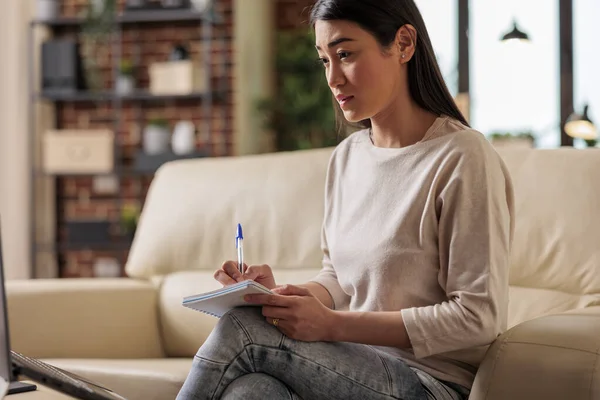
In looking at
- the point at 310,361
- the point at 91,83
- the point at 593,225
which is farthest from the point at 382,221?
the point at 91,83

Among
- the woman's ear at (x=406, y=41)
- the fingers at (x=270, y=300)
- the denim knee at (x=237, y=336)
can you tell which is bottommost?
the denim knee at (x=237, y=336)

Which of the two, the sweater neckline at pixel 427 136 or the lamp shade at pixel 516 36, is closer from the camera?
the sweater neckline at pixel 427 136

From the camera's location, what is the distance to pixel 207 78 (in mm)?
5227

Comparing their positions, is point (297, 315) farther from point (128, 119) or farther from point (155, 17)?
point (128, 119)

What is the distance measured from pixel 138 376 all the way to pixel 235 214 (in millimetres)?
649

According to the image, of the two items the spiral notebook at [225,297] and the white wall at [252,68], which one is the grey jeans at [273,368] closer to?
the spiral notebook at [225,297]

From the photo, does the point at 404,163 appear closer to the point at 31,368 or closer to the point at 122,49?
the point at 31,368

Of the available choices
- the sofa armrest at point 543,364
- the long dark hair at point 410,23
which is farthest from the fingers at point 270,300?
the long dark hair at point 410,23

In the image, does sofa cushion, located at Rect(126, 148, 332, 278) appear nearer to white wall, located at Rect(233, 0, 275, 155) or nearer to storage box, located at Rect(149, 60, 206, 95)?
storage box, located at Rect(149, 60, 206, 95)

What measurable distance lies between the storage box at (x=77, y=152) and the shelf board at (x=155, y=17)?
27.4 inches

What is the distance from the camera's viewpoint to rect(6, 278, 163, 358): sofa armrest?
2363 mm

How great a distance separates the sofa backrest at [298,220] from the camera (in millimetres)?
1968

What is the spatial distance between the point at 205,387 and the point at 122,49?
14.3 feet

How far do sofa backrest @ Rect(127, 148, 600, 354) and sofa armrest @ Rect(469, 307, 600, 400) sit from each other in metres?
0.51
